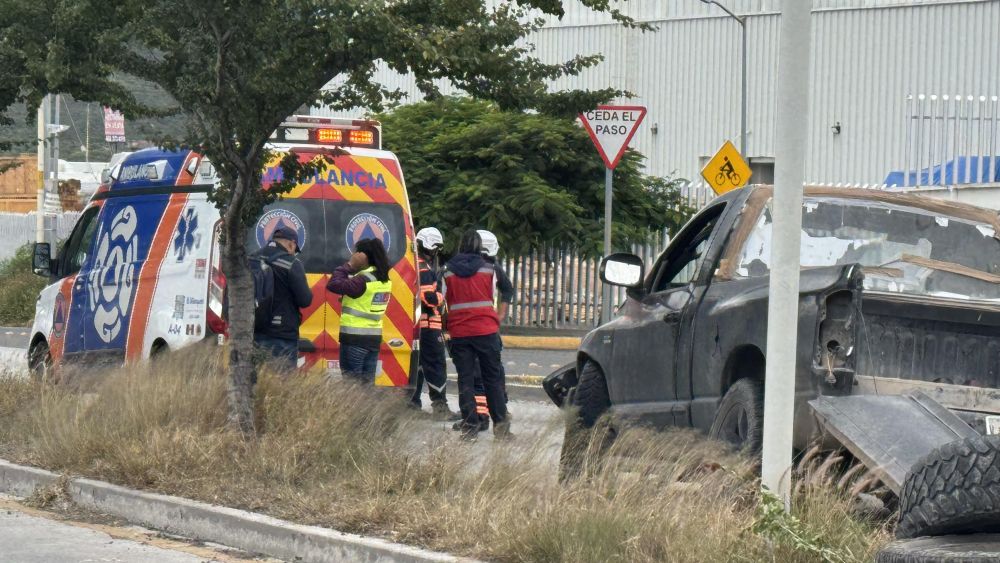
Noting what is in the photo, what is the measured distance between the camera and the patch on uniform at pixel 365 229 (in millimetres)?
12656

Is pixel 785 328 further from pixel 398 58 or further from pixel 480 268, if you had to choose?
pixel 480 268

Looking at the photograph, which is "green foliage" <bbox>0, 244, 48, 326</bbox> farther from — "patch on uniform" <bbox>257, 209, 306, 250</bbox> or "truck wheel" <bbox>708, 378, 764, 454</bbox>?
"truck wheel" <bbox>708, 378, 764, 454</bbox>

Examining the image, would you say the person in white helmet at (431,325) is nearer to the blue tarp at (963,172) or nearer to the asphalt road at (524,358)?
the asphalt road at (524,358)

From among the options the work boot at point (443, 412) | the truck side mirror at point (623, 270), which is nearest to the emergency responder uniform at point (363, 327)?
the work boot at point (443, 412)

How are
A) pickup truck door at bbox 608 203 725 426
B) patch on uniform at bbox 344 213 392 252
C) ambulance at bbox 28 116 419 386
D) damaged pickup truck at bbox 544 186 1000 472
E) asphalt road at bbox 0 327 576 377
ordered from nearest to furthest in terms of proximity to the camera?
damaged pickup truck at bbox 544 186 1000 472, pickup truck door at bbox 608 203 725 426, ambulance at bbox 28 116 419 386, patch on uniform at bbox 344 213 392 252, asphalt road at bbox 0 327 576 377

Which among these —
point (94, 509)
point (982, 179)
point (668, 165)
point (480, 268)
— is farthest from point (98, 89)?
point (668, 165)

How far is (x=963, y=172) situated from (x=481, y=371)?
12.9 metres

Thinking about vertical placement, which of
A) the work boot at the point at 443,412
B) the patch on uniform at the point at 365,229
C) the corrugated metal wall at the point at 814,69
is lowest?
the work boot at the point at 443,412

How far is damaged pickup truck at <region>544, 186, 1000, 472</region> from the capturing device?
6312 mm

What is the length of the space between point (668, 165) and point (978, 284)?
1293 inches

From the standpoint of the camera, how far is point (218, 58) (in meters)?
8.70

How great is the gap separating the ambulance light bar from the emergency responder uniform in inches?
46.9

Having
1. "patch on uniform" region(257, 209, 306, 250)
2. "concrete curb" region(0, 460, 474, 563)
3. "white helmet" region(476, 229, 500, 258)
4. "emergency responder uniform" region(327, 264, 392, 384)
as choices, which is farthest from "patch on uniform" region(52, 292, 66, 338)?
"concrete curb" region(0, 460, 474, 563)

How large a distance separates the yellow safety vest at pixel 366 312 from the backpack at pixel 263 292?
89 centimetres
